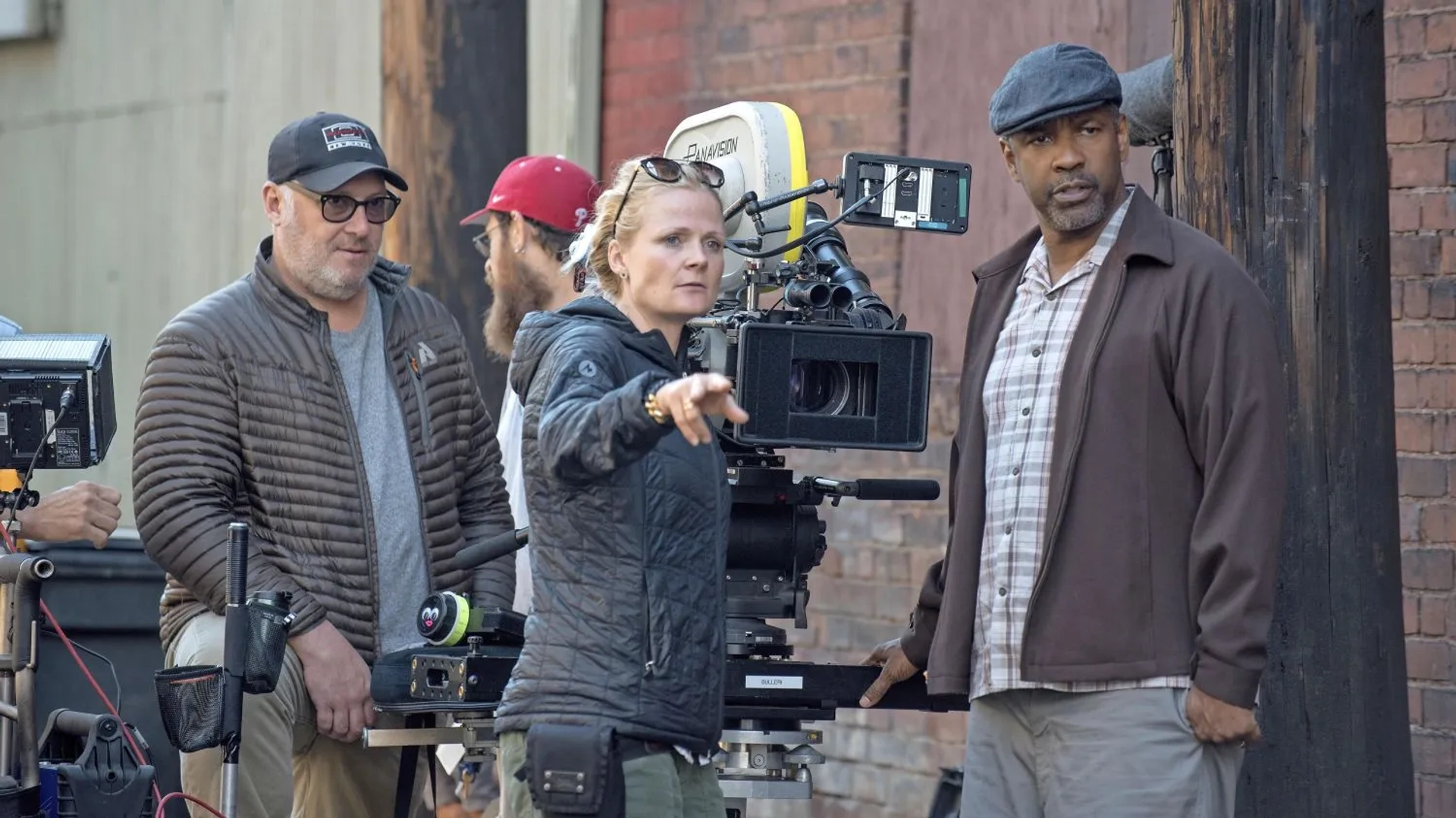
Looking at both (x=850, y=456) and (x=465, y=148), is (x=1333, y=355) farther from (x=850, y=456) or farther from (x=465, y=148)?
(x=465, y=148)

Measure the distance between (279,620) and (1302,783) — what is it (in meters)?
1.96

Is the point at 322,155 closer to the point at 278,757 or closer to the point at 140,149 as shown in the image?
the point at 278,757

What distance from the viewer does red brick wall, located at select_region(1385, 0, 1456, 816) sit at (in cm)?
543

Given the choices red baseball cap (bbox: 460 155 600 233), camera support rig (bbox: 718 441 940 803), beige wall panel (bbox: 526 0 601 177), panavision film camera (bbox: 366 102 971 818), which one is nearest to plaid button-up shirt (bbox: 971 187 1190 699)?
panavision film camera (bbox: 366 102 971 818)

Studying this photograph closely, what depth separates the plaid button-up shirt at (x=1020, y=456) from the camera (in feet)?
12.9

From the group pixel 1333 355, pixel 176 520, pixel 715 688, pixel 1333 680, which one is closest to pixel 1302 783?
pixel 1333 680

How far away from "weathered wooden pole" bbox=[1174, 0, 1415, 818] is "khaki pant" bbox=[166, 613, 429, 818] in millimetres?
1817

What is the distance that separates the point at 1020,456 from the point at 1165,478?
0.28m

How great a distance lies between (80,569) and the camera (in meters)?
6.06

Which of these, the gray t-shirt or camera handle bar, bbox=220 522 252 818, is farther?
→ the gray t-shirt

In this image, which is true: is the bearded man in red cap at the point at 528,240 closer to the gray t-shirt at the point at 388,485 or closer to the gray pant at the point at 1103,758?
the gray t-shirt at the point at 388,485

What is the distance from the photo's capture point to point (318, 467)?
477 centimetres

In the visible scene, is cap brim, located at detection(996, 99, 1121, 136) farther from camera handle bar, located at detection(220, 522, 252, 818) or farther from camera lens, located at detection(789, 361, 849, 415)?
camera handle bar, located at detection(220, 522, 252, 818)

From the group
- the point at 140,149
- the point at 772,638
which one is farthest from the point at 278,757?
the point at 140,149
